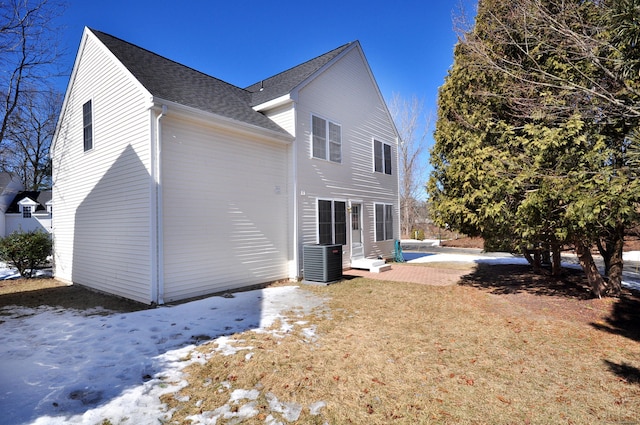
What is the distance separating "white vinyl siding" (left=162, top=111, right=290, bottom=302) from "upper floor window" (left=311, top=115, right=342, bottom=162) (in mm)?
1291

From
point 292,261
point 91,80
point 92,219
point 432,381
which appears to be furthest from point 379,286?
point 91,80

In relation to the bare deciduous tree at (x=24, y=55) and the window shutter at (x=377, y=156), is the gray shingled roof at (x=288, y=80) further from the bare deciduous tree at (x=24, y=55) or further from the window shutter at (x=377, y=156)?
the bare deciduous tree at (x=24, y=55)

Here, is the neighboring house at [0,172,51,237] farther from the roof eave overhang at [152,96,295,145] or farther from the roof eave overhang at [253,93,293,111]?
the roof eave overhang at [152,96,295,145]

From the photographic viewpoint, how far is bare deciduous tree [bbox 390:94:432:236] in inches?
1116

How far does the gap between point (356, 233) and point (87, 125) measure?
9.14 m

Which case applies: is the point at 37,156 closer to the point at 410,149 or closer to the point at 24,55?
the point at 24,55

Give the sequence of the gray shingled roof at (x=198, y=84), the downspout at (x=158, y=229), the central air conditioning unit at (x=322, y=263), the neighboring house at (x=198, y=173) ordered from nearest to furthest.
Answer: the downspout at (x=158, y=229)
the neighboring house at (x=198, y=173)
the gray shingled roof at (x=198, y=84)
the central air conditioning unit at (x=322, y=263)

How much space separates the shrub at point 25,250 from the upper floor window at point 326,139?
994cm

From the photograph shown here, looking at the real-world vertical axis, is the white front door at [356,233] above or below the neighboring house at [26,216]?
below

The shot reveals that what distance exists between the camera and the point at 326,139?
34.2ft

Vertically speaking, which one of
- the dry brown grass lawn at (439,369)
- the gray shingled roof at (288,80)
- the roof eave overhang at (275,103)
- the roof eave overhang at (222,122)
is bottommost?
the dry brown grass lawn at (439,369)

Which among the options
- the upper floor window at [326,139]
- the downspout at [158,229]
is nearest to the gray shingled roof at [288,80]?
the upper floor window at [326,139]

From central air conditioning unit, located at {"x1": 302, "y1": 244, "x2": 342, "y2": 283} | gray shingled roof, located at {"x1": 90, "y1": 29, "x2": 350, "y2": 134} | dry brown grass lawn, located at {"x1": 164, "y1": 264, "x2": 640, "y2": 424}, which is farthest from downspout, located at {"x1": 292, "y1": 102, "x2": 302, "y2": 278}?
dry brown grass lawn, located at {"x1": 164, "y1": 264, "x2": 640, "y2": 424}

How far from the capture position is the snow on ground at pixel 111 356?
9.06ft
